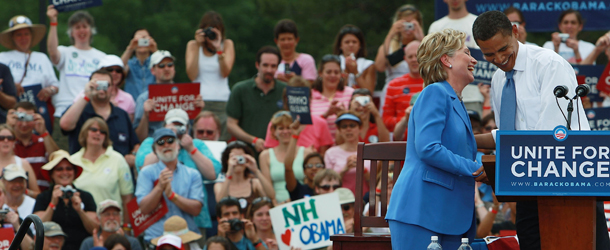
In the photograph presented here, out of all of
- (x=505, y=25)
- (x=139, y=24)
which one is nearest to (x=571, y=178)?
(x=505, y=25)

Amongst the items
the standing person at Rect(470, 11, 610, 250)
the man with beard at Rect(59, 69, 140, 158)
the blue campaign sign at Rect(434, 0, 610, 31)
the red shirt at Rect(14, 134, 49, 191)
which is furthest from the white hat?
the standing person at Rect(470, 11, 610, 250)

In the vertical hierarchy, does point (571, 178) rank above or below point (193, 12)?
below

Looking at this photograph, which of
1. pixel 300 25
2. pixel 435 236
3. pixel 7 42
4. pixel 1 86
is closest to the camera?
pixel 435 236

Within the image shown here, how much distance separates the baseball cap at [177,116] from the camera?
9.54m

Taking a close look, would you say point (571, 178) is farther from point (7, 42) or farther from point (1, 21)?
point (1, 21)

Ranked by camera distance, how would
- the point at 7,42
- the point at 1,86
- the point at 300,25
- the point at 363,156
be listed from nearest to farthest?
1. the point at 363,156
2. the point at 1,86
3. the point at 7,42
4. the point at 300,25

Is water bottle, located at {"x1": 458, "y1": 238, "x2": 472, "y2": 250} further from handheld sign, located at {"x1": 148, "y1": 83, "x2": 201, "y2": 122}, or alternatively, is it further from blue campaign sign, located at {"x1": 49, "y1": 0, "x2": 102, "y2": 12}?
blue campaign sign, located at {"x1": 49, "y1": 0, "x2": 102, "y2": 12}

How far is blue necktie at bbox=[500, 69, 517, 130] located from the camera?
5141 mm

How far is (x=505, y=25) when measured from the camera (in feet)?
16.3

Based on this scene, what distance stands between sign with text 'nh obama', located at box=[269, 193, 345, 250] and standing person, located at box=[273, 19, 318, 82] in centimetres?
→ 342

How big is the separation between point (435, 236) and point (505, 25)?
1231 mm

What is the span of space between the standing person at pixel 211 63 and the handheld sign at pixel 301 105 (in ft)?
5.38

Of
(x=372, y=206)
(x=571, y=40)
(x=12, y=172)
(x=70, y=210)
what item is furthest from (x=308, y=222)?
(x=571, y=40)

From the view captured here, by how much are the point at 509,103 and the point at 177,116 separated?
16.8ft
